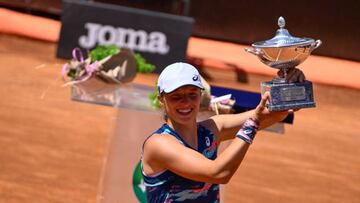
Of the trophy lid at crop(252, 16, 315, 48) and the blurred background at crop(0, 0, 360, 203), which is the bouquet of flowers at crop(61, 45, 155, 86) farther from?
the trophy lid at crop(252, 16, 315, 48)

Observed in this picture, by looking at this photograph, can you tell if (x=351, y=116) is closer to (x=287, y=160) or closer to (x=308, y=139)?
(x=308, y=139)

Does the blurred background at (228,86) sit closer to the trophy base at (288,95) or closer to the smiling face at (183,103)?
the smiling face at (183,103)

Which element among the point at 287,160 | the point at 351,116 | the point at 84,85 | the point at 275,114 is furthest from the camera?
the point at 351,116

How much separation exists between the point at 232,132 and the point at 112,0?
7.96 metres

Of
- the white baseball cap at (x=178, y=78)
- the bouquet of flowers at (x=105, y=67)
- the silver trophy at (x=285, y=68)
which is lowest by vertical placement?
the bouquet of flowers at (x=105, y=67)

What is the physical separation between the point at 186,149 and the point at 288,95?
0.48 m

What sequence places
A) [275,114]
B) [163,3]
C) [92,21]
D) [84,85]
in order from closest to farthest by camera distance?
[275,114]
[84,85]
[92,21]
[163,3]

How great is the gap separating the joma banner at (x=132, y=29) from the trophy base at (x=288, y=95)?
7.68 metres

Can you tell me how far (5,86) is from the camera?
9.44 meters

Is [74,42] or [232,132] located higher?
[232,132]

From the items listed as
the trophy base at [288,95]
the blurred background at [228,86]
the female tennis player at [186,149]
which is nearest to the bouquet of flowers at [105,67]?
the blurred background at [228,86]

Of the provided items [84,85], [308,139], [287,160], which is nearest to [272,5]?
[308,139]

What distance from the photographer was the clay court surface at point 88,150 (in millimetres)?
7047

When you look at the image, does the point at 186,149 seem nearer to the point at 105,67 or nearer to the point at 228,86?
the point at 105,67
